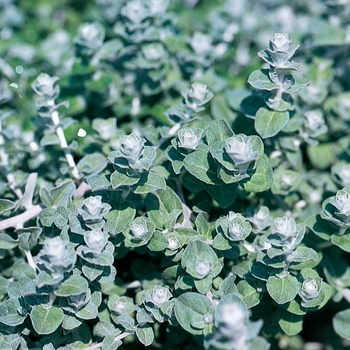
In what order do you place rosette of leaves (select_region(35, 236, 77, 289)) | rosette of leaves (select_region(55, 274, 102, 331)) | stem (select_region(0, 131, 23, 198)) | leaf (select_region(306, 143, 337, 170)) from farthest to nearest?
leaf (select_region(306, 143, 337, 170)) < stem (select_region(0, 131, 23, 198)) < rosette of leaves (select_region(55, 274, 102, 331)) < rosette of leaves (select_region(35, 236, 77, 289))

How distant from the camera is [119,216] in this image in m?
2.30

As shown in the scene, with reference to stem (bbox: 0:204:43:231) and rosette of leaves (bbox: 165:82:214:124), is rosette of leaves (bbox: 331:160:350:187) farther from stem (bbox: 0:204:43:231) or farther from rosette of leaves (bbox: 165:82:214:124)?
stem (bbox: 0:204:43:231)

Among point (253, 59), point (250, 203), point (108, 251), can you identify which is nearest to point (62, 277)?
point (108, 251)

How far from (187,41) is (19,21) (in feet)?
4.54

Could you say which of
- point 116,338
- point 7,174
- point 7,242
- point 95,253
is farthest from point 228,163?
point 7,174

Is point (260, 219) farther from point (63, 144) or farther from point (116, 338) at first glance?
point (63, 144)

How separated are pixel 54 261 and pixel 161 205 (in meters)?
0.63

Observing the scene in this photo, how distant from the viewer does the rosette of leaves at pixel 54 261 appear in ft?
6.41

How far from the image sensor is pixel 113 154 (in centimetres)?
224

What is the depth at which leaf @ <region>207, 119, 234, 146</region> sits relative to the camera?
2.32 metres

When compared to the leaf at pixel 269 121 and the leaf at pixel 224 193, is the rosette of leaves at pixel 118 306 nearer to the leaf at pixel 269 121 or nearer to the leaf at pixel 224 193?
the leaf at pixel 224 193

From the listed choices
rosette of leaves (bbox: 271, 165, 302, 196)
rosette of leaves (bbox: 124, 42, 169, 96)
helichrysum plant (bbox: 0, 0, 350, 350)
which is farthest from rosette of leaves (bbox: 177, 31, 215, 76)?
rosette of leaves (bbox: 271, 165, 302, 196)

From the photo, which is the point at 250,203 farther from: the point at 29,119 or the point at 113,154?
the point at 29,119

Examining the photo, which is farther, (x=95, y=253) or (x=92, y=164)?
(x=92, y=164)
